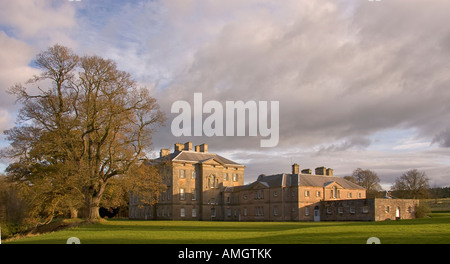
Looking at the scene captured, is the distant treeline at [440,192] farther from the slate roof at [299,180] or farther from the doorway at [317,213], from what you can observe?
the doorway at [317,213]

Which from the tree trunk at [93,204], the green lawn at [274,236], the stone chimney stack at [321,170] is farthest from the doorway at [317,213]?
the green lawn at [274,236]

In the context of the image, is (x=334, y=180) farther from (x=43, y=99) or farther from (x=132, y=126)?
(x=43, y=99)

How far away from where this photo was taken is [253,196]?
65312 millimetres

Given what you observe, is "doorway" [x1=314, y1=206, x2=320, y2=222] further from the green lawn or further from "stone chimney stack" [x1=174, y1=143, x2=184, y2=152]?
the green lawn

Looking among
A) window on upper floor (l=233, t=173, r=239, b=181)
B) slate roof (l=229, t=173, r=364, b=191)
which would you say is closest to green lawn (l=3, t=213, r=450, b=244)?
slate roof (l=229, t=173, r=364, b=191)

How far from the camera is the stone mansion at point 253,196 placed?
55375 millimetres

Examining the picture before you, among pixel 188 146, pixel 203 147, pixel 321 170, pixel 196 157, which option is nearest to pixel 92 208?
pixel 196 157

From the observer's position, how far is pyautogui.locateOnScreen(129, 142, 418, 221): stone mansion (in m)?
55.4

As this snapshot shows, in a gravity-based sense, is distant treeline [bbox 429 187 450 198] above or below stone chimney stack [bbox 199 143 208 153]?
below

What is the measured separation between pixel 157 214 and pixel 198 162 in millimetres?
11343

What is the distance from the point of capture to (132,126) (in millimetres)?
39906

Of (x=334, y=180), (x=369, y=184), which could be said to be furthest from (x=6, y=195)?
(x=369, y=184)

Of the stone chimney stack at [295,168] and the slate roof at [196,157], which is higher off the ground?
the slate roof at [196,157]
